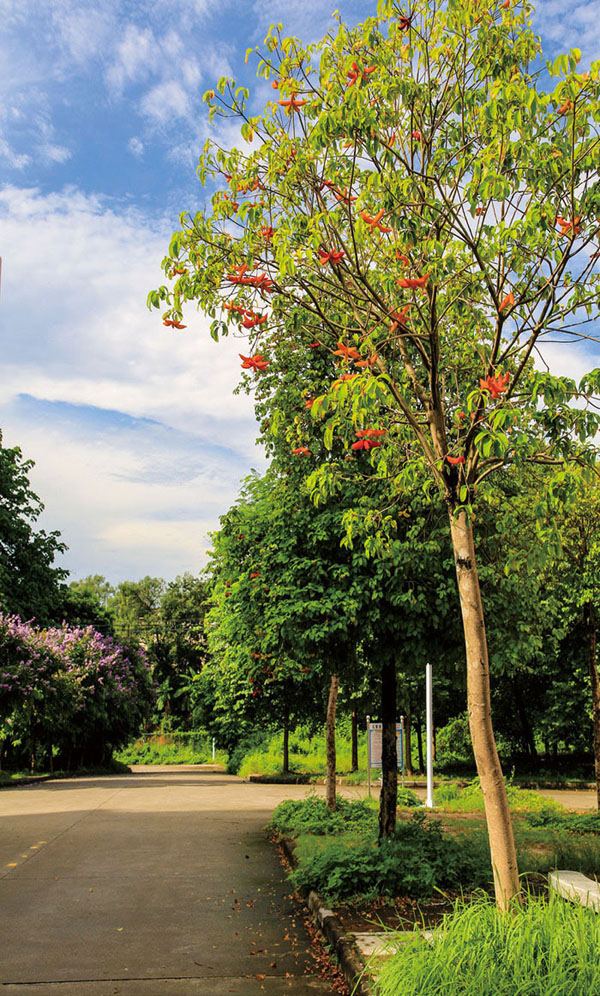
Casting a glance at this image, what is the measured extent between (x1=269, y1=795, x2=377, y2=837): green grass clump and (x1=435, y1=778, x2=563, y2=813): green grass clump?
4.10 metres

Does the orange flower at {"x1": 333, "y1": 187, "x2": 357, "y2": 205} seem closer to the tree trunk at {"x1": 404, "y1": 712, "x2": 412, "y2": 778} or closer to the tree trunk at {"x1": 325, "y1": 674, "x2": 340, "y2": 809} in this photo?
the tree trunk at {"x1": 325, "y1": 674, "x2": 340, "y2": 809}

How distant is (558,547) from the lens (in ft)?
18.8

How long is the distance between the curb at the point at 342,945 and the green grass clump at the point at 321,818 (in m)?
3.76

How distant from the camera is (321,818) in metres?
13.6

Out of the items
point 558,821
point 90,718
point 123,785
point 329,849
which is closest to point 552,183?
point 329,849

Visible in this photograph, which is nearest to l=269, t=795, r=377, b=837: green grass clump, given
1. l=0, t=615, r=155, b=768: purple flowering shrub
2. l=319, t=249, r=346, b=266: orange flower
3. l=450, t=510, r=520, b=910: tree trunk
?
l=450, t=510, r=520, b=910: tree trunk

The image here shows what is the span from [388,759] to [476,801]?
33.0 ft

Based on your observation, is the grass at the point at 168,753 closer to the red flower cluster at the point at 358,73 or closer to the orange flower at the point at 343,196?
the orange flower at the point at 343,196

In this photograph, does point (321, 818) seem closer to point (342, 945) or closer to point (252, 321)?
point (342, 945)

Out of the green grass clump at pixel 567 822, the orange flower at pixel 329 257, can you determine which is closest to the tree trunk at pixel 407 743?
the green grass clump at pixel 567 822

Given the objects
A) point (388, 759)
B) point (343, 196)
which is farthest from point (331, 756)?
point (343, 196)

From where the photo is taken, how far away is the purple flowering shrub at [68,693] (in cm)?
2667

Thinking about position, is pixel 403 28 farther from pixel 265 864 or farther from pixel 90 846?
pixel 90 846

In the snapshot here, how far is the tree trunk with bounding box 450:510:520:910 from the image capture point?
5379 millimetres
